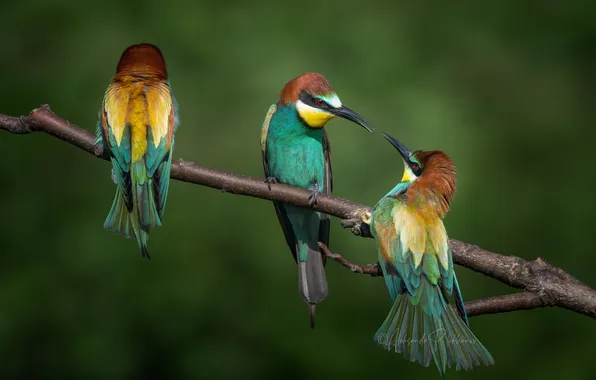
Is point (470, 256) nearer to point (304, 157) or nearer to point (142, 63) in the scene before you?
point (142, 63)

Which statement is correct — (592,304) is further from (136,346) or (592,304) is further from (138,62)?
(136,346)

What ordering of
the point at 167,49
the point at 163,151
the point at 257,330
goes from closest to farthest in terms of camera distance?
the point at 163,151 → the point at 257,330 → the point at 167,49

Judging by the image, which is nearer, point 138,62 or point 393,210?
point 393,210

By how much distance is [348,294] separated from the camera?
17.1 ft

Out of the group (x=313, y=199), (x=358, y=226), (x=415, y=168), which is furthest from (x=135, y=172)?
(x=415, y=168)

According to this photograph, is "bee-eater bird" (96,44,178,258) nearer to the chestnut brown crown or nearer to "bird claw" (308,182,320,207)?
the chestnut brown crown

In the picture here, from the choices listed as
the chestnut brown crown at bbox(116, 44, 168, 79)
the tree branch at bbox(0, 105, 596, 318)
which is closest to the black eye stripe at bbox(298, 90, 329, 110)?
the tree branch at bbox(0, 105, 596, 318)

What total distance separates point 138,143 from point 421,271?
0.84 metres

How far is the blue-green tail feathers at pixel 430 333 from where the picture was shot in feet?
7.22

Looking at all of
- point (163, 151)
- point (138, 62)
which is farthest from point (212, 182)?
point (138, 62)

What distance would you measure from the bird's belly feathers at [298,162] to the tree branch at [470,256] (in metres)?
0.79

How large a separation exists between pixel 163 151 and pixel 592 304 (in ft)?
3.83

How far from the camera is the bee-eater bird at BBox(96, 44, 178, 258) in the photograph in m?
2.56

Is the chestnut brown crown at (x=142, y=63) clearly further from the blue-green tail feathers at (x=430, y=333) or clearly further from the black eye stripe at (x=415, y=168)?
the blue-green tail feathers at (x=430, y=333)
